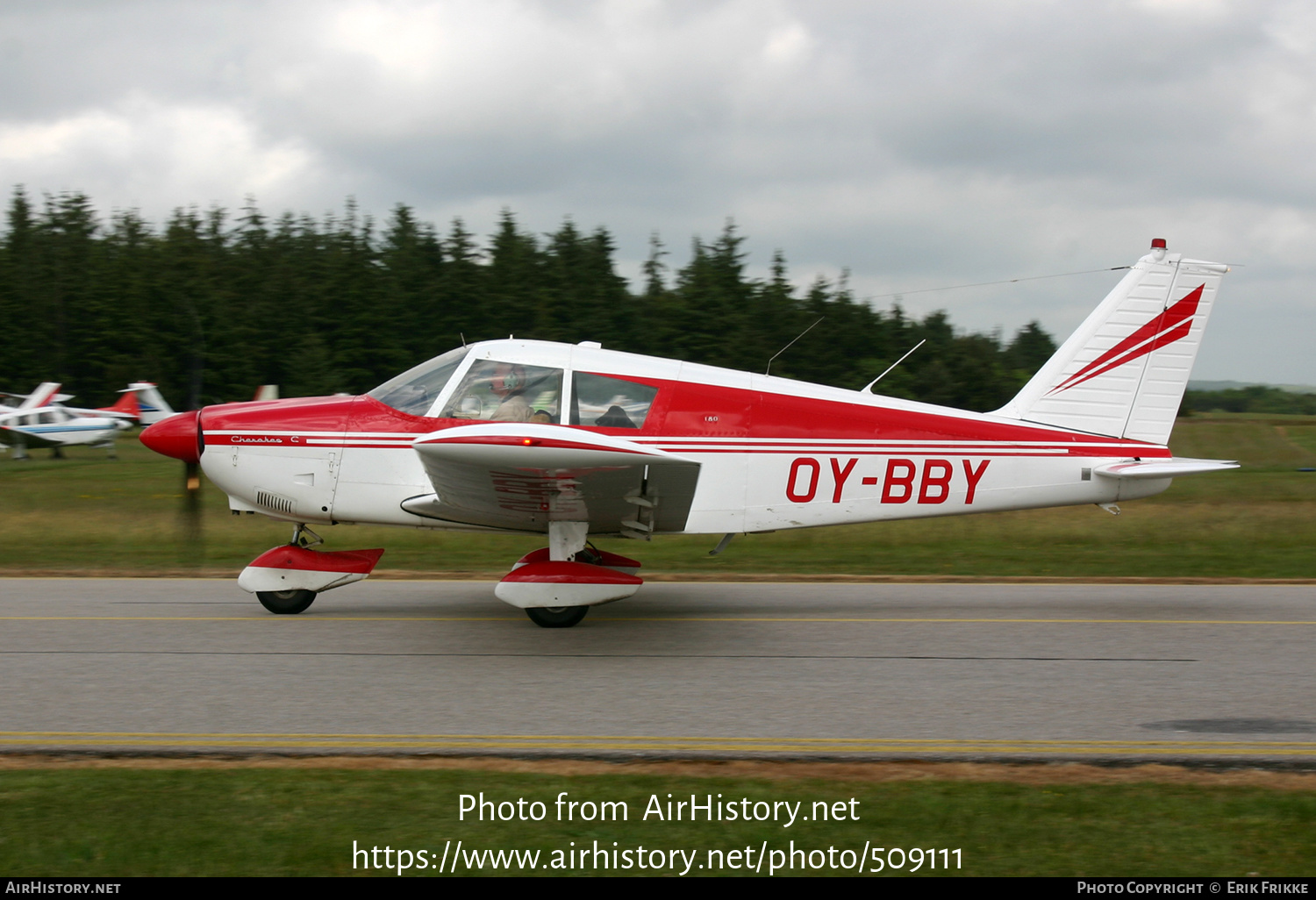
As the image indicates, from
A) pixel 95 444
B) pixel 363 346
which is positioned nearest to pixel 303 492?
pixel 95 444

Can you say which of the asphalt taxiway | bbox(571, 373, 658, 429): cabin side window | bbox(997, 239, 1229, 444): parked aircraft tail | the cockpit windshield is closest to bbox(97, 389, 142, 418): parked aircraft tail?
the asphalt taxiway

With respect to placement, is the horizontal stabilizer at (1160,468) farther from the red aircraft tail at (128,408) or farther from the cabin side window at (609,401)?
the red aircraft tail at (128,408)

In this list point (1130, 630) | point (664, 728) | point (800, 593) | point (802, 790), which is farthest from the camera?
point (800, 593)

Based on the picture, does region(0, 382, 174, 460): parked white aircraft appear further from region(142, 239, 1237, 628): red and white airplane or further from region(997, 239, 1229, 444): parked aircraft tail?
region(997, 239, 1229, 444): parked aircraft tail

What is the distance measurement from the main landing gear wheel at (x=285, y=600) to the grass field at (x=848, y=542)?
53.0 inches

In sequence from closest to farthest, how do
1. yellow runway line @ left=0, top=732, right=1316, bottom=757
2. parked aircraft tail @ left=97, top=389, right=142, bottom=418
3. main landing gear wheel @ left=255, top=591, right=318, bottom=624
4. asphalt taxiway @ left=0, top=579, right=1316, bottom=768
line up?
yellow runway line @ left=0, top=732, right=1316, bottom=757
asphalt taxiway @ left=0, top=579, right=1316, bottom=768
main landing gear wheel @ left=255, top=591, right=318, bottom=624
parked aircraft tail @ left=97, top=389, right=142, bottom=418

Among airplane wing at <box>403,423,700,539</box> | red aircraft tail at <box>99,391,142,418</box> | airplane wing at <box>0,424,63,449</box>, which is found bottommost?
airplane wing at <box>0,424,63,449</box>

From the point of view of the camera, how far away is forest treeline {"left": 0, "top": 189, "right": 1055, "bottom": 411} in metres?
42.3

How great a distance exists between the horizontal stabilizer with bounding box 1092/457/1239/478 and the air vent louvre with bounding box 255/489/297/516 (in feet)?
21.5

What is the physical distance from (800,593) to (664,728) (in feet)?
14.8

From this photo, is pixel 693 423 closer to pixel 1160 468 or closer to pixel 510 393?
pixel 510 393

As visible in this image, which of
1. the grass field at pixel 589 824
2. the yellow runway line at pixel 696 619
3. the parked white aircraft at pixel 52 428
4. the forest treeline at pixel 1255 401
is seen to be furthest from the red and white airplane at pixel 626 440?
the forest treeline at pixel 1255 401
